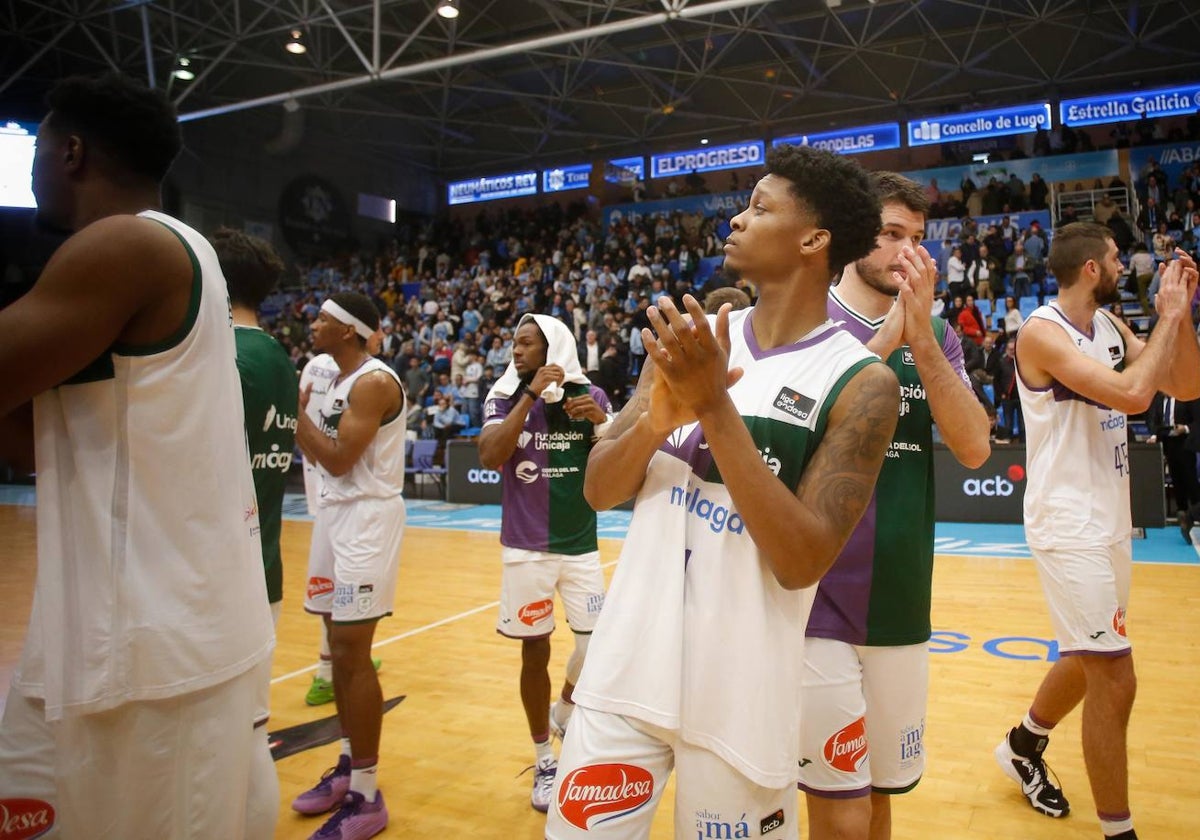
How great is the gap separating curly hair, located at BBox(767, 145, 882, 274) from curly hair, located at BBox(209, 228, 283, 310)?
7.01 ft

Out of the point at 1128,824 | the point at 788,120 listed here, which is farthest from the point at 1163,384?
the point at 788,120

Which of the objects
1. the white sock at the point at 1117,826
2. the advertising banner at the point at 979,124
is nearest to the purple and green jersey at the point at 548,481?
the white sock at the point at 1117,826

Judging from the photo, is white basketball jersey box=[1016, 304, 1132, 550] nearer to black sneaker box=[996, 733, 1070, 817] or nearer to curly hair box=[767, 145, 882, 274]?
black sneaker box=[996, 733, 1070, 817]

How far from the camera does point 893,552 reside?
8.34 ft

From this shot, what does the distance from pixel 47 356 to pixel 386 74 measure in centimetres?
1550

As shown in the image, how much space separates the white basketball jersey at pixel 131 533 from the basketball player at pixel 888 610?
1.50m

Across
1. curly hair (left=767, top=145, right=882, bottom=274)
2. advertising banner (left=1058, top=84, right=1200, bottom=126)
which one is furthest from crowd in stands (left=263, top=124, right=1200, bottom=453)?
curly hair (left=767, top=145, right=882, bottom=274)

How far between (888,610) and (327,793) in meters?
2.61

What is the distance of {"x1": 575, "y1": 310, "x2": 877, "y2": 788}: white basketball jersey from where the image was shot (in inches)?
68.7

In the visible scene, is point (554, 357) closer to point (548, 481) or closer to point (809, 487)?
point (548, 481)

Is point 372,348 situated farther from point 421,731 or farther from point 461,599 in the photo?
point 461,599

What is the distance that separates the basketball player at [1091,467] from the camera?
10.3 ft

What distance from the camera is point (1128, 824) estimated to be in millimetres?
3074

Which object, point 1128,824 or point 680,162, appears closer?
point 1128,824
